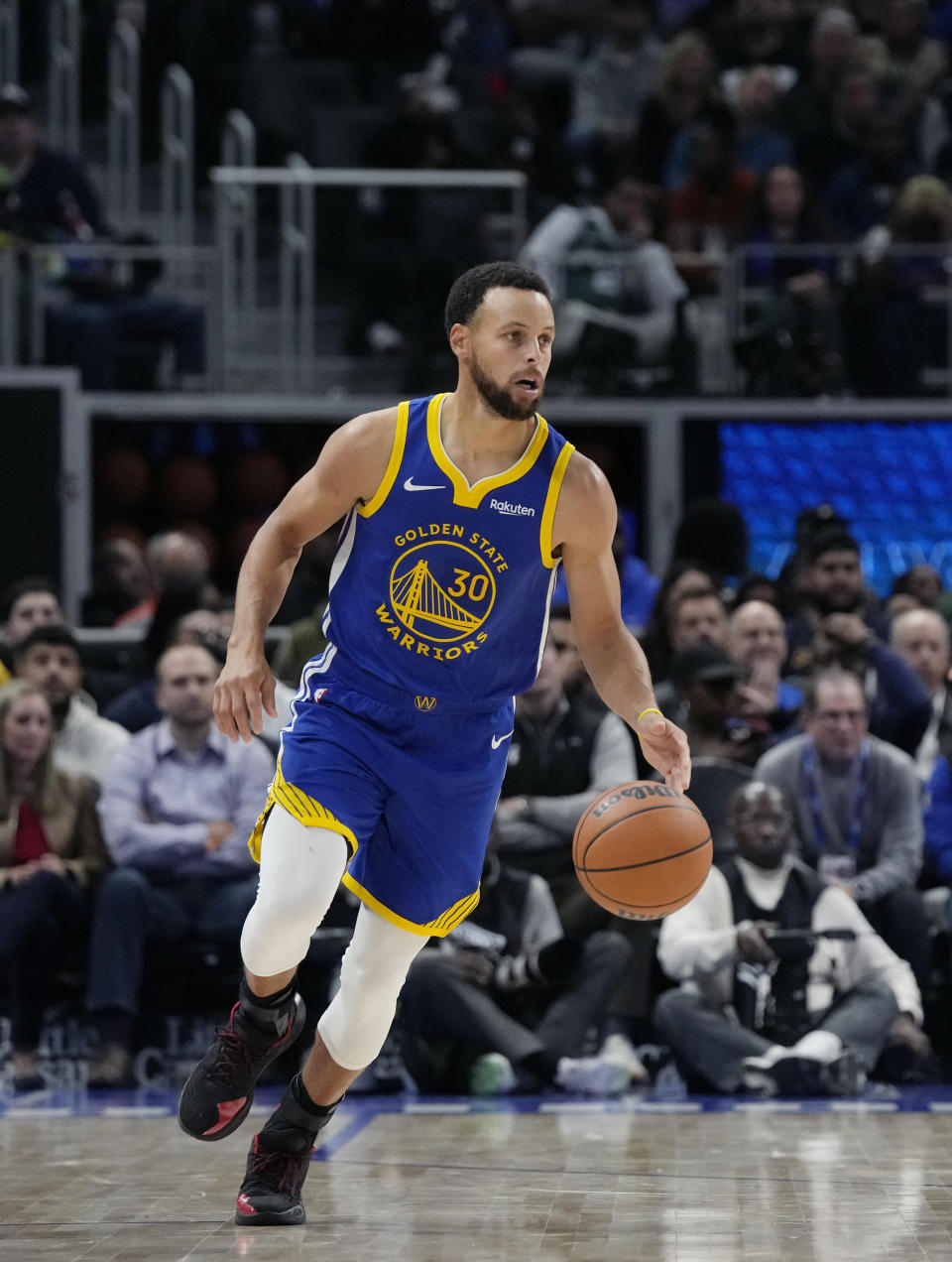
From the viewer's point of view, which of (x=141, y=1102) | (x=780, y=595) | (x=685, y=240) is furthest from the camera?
(x=685, y=240)

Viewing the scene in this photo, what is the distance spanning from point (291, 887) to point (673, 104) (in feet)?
33.4

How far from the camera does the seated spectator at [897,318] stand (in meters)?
11.9

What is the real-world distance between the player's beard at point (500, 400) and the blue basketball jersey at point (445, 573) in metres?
0.13

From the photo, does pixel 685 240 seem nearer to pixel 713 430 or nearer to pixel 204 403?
pixel 713 430

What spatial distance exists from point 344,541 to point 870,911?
3.85 metres

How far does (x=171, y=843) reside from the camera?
320 inches

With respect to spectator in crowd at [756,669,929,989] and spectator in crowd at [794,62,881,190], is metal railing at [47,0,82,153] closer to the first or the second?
spectator in crowd at [794,62,881,190]

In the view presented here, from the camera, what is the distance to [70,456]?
37.4ft

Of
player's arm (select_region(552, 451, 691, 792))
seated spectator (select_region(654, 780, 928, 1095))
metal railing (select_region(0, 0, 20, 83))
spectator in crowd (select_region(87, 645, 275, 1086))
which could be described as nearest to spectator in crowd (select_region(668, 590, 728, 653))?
seated spectator (select_region(654, 780, 928, 1095))

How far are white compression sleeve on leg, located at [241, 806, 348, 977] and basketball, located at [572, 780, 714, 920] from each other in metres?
0.85

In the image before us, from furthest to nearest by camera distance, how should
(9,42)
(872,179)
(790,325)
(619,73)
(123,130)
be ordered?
(619,73), (9,42), (872,179), (123,130), (790,325)

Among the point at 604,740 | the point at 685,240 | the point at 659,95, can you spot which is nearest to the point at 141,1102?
the point at 604,740

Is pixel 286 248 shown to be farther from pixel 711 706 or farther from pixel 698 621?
pixel 711 706

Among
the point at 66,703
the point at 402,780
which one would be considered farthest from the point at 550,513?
the point at 66,703
